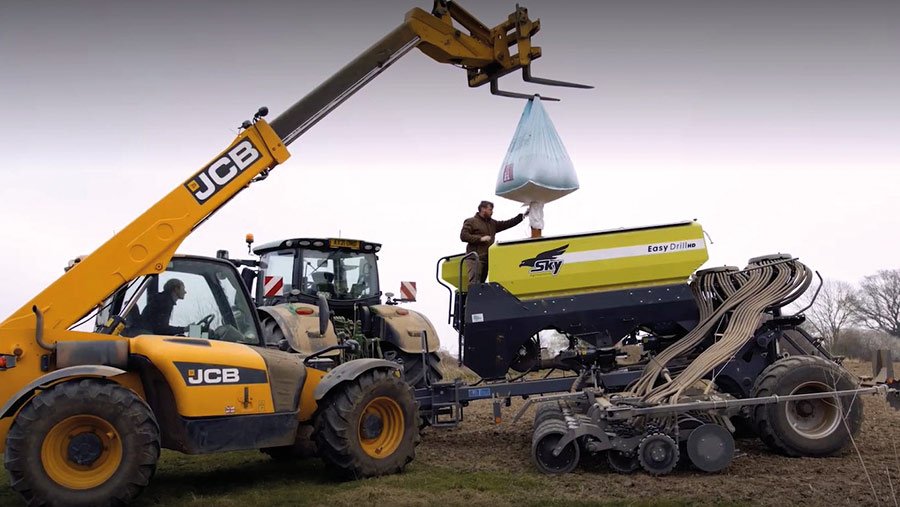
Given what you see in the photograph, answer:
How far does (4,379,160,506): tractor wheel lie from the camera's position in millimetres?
4598

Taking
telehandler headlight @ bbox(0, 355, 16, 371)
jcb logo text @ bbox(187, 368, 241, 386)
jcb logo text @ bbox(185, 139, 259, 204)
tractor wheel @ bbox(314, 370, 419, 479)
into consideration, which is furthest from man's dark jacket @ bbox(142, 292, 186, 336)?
tractor wheel @ bbox(314, 370, 419, 479)

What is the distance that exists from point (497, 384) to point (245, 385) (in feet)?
9.39

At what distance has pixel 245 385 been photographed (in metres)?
5.57

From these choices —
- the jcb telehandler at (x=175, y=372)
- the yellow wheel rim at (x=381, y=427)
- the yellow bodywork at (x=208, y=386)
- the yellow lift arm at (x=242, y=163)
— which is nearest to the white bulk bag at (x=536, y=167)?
the yellow lift arm at (x=242, y=163)

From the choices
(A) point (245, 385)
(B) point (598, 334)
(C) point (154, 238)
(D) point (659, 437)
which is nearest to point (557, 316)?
(B) point (598, 334)

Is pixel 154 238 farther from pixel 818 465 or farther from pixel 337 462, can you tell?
pixel 818 465

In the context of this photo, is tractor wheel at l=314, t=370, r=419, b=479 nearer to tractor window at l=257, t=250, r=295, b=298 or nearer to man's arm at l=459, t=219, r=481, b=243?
man's arm at l=459, t=219, r=481, b=243

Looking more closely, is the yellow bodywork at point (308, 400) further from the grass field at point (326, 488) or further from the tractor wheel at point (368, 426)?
the grass field at point (326, 488)

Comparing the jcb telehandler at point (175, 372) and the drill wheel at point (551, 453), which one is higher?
the jcb telehandler at point (175, 372)

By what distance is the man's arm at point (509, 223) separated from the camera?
884 cm

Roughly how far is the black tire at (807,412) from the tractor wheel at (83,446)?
203 inches

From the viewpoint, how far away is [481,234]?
8516mm

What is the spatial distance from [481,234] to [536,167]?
1.02 m

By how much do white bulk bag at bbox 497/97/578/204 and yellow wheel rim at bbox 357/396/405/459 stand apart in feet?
11.0
